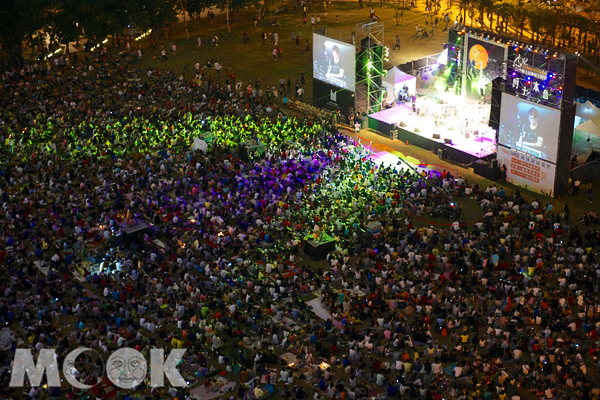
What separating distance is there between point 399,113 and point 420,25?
2309 centimetres

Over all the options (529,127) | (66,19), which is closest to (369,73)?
(529,127)

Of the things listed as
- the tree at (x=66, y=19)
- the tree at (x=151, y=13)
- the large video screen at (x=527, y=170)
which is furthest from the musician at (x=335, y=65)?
the tree at (x=66, y=19)

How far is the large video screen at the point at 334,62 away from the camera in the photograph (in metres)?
61.1

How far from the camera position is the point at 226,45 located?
7862 centimetres

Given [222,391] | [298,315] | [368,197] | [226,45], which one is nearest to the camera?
[222,391]

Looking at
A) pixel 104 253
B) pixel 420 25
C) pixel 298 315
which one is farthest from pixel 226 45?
pixel 298 315

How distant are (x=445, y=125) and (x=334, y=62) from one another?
9.17 m

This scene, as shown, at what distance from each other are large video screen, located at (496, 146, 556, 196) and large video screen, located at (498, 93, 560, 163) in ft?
1.16

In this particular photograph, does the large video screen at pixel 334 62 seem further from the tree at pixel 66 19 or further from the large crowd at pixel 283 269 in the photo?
the tree at pixel 66 19

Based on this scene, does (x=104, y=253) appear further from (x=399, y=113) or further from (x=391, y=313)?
(x=399, y=113)

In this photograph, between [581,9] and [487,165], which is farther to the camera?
[581,9]

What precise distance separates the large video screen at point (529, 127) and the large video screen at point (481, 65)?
612cm

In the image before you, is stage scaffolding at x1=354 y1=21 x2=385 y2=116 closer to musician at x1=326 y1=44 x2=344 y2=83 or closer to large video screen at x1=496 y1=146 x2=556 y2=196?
musician at x1=326 y1=44 x2=344 y2=83

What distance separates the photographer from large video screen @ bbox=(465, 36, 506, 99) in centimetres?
5756
